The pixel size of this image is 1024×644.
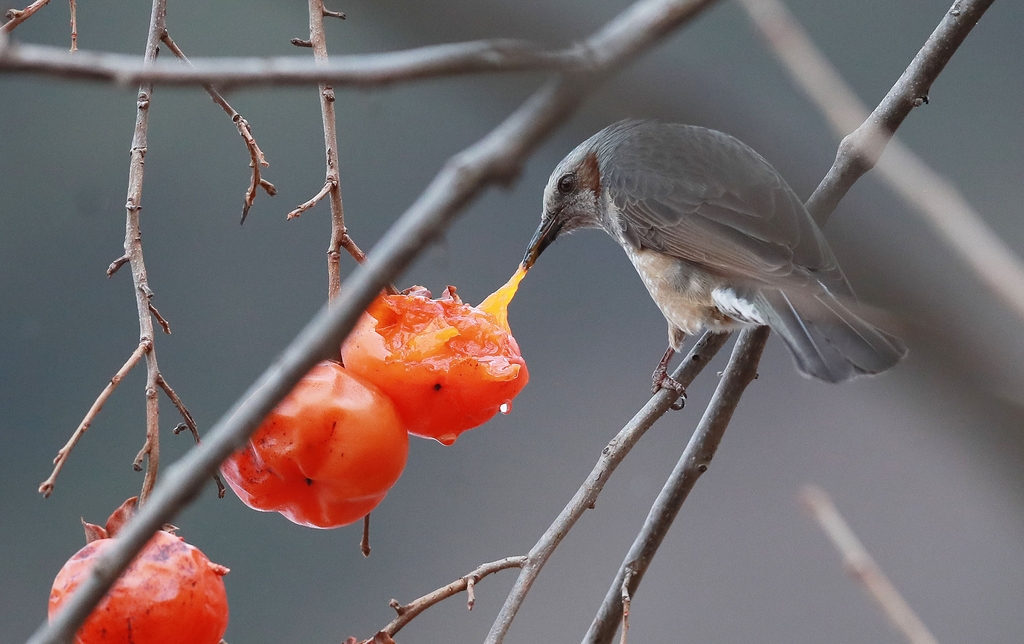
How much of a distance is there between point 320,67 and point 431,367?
0.89m

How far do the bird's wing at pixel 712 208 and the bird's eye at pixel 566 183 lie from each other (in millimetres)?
115

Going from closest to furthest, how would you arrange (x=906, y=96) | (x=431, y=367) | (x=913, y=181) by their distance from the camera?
(x=913, y=181)
(x=431, y=367)
(x=906, y=96)

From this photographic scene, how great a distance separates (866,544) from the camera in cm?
450

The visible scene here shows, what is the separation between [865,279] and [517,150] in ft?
0.75

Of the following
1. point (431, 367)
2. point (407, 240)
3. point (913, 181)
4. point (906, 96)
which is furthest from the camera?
point (906, 96)

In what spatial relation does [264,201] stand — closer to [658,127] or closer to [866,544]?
[658,127]

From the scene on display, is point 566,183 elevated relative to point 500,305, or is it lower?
elevated

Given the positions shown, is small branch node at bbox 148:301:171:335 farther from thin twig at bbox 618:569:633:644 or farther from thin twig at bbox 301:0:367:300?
thin twig at bbox 618:569:633:644

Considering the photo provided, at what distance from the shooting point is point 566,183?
10.6ft

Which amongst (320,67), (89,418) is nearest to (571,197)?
(89,418)

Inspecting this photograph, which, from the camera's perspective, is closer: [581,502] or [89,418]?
[89,418]

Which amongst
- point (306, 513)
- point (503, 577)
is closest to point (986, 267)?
point (306, 513)

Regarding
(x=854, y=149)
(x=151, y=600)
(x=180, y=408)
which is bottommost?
(x=151, y=600)

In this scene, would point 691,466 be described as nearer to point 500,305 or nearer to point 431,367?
point 500,305
